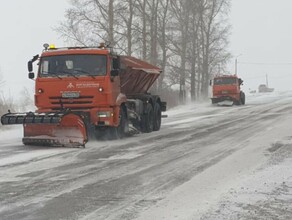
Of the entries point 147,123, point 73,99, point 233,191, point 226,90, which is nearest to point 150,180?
point 233,191

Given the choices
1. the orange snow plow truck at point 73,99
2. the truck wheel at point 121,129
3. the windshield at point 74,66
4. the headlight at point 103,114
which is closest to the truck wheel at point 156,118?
the truck wheel at point 121,129

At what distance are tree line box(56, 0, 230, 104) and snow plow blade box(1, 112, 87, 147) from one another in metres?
19.3

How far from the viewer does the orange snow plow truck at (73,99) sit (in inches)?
488

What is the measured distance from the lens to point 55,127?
41.0 feet

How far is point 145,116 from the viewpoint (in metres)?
17.1

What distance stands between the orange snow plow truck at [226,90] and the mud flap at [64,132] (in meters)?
25.4

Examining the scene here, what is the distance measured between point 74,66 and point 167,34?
106 feet

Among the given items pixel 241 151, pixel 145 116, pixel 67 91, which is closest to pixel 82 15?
pixel 145 116

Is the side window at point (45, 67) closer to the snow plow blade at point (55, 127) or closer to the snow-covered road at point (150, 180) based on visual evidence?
the snow plow blade at point (55, 127)

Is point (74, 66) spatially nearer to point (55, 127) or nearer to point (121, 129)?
point (55, 127)

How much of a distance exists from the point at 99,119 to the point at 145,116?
4.19 m

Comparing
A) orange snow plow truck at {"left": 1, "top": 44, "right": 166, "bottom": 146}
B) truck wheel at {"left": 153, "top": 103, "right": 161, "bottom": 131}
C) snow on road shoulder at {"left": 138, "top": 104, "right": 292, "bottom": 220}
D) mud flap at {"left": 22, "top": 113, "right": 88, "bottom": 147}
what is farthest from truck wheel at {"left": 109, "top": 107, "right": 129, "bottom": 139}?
snow on road shoulder at {"left": 138, "top": 104, "right": 292, "bottom": 220}

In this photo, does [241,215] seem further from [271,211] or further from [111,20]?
[111,20]

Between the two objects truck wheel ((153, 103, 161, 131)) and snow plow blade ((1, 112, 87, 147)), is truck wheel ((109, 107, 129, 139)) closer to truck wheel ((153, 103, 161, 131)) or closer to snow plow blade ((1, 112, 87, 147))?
snow plow blade ((1, 112, 87, 147))
